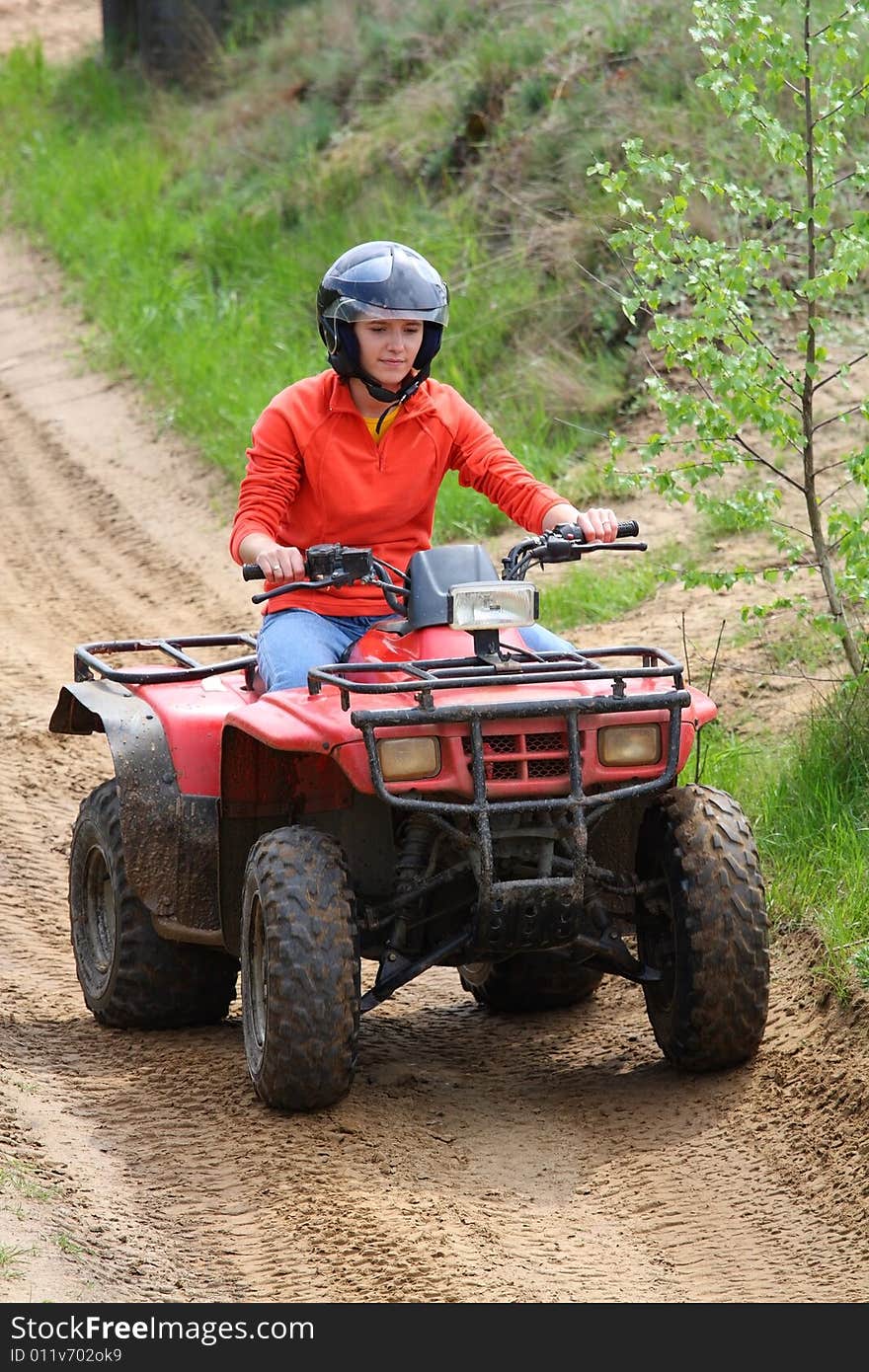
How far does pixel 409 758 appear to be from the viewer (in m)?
4.52

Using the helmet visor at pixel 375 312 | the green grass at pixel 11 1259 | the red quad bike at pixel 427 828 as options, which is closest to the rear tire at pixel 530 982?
the red quad bike at pixel 427 828

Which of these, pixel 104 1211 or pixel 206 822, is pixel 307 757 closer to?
pixel 206 822

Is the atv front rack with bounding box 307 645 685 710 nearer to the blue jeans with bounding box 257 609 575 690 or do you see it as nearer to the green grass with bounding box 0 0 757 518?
the blue jeans with bounding box 257 609 575 690

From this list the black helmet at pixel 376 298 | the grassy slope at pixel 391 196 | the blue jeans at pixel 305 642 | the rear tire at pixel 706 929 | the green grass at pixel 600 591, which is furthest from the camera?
the grassy slope at pixel 391 196

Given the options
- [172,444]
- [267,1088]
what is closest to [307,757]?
[267,1088]

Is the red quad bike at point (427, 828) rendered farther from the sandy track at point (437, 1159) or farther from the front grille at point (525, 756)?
the sandy track at point (437, 1159)

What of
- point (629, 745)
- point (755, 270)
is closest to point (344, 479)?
point (629, 745)

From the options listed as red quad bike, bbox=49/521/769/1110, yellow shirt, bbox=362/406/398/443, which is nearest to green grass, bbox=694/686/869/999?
red quad bike, bbox=49/521/769/1110

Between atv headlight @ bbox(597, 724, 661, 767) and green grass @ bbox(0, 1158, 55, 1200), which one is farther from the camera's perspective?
atv headlight @ bbox(597, 724, 661, 767)

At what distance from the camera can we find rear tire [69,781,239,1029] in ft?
18.3

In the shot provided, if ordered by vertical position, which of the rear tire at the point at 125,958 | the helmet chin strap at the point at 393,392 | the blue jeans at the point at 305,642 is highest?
the helmet chin strap at the point at 393,392

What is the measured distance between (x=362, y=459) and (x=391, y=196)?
345 inches

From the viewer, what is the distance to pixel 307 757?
5148 millimetres

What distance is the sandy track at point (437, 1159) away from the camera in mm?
4031
